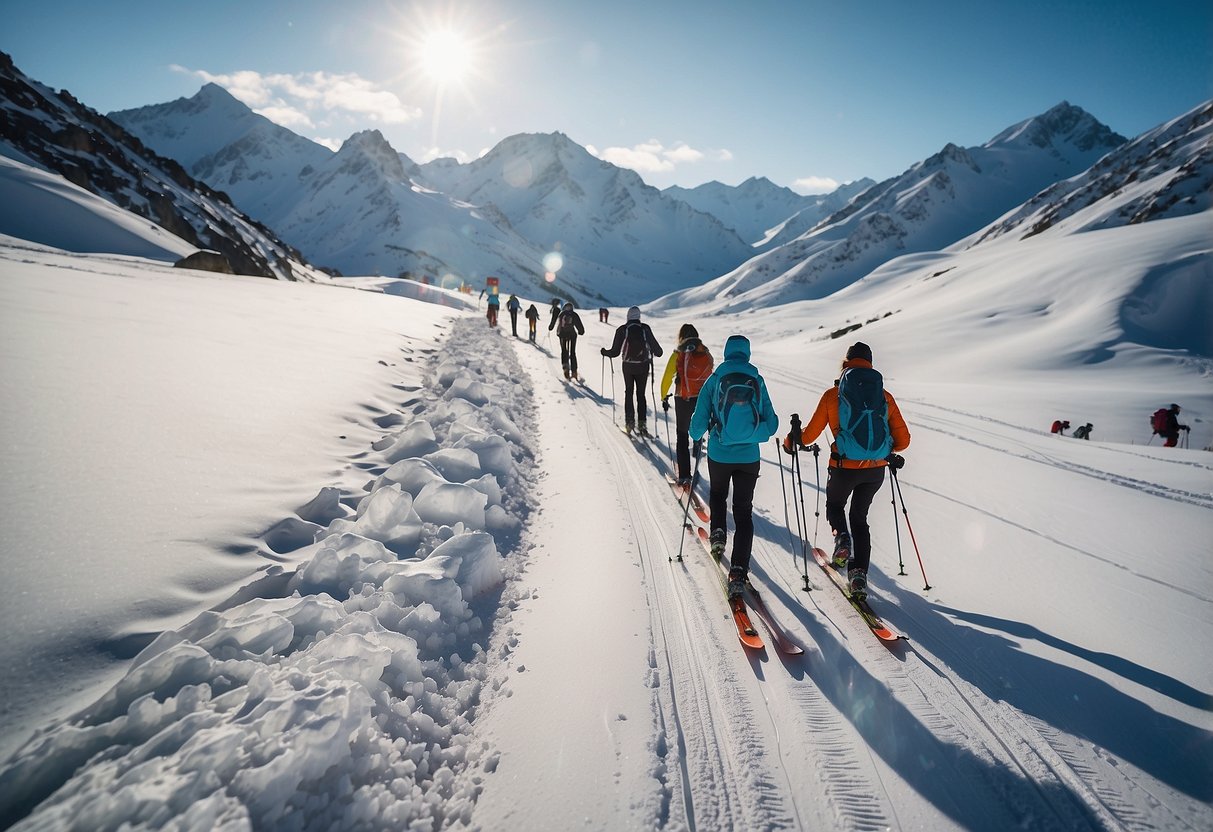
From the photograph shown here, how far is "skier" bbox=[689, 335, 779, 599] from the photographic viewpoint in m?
4.60

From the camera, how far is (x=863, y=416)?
446 cm

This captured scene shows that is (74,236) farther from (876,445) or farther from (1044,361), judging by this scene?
(1044,361)

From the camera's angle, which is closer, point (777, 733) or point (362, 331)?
point (777, 733)

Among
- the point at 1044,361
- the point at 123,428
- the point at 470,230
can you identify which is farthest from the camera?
the point at 470,230

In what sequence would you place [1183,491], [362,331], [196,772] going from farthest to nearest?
[362,331], [1183,491], [196,772]

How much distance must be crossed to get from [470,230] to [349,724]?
588ft

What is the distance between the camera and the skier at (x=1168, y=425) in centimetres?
1309

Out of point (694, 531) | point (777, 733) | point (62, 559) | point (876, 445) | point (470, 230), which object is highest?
point (470, 230)

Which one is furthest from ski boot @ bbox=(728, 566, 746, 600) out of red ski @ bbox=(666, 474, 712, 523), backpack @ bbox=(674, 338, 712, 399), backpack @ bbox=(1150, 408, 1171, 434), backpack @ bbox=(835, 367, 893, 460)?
backpack @ bbox=(1150, 408, 1171, 434)

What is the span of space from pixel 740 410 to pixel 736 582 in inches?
60.5

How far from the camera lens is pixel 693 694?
3455 millimetres

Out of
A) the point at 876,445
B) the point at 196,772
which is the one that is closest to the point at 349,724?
the point at 196,772

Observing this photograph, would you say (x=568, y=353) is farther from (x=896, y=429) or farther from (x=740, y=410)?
(x=896, y=429)

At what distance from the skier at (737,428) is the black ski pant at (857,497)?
78 cm
